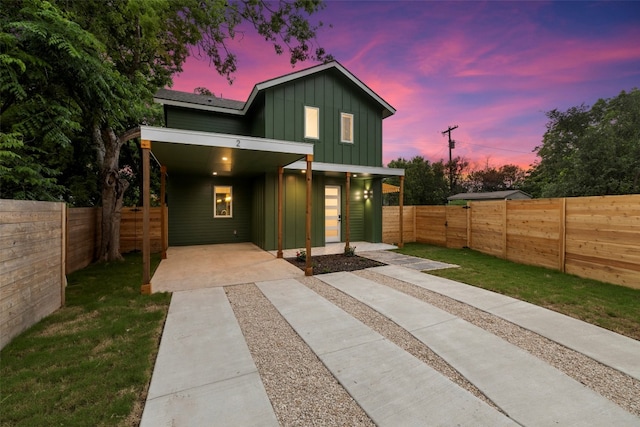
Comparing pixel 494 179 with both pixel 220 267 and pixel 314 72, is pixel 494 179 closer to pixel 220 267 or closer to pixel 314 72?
pixel 314 72

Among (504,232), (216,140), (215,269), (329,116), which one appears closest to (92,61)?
(216,140)

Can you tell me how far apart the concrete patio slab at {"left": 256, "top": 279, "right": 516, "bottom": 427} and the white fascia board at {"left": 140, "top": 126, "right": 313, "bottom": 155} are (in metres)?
3.50

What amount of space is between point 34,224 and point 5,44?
9.35 feet

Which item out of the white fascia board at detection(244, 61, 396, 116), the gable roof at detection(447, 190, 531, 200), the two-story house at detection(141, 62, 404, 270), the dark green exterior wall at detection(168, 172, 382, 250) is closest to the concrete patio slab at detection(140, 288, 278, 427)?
the two-story house at detection(141, 62, 404, 270)

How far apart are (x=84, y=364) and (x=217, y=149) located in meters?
4.26

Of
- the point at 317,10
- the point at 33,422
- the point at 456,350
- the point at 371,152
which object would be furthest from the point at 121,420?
the point at 371,152

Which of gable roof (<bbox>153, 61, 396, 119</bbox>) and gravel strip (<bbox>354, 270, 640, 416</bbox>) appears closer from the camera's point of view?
gravel strip (<bbox>354, 270, 640, 416</bbox>)

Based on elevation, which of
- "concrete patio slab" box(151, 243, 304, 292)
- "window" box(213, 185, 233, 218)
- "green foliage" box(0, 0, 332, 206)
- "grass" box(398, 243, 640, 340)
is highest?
"green foliage" box(0, 0, 332, 206)

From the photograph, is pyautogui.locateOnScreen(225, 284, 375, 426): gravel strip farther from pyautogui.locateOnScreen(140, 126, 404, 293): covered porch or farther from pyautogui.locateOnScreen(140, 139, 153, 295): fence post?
pyautogui.locateOnScreen(140, 126, 404, 293): covered porch

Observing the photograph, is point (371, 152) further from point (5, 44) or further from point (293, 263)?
point (5, 44)

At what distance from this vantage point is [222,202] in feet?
35.4

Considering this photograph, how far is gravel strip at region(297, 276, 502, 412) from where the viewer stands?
89.7 inches

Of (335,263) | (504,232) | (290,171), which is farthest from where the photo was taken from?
(290,171)

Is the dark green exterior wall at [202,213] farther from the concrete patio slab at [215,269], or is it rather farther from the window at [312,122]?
the window at [312,122]
